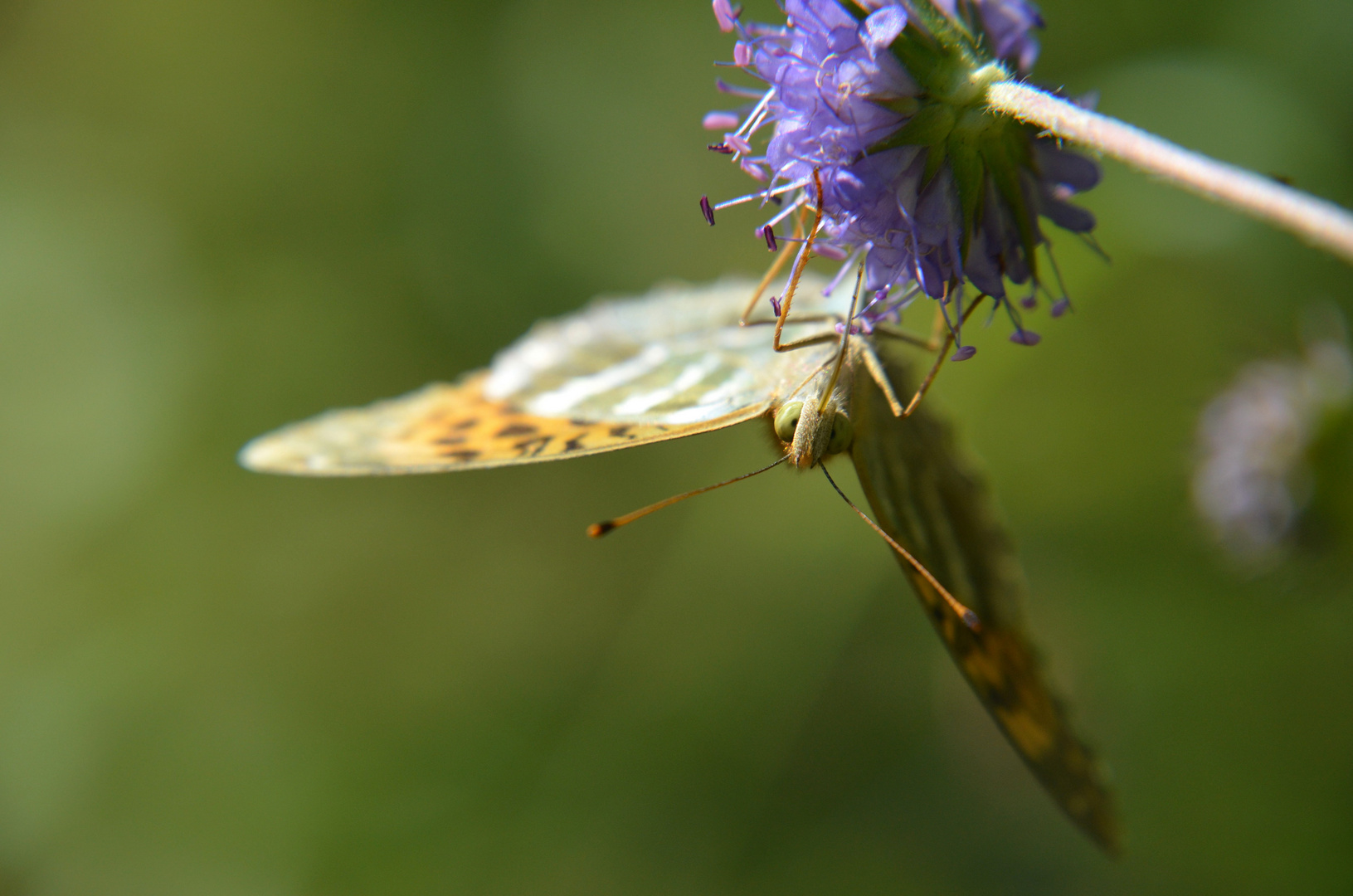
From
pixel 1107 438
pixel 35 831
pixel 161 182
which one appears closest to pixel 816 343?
pixel 1107 438

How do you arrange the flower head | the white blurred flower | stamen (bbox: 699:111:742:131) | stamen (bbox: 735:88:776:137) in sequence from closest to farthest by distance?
the flower head → stamen (bbox: 735:88:776:137) → stamen (bbox: 699:111:742:131) → the white blurred flower

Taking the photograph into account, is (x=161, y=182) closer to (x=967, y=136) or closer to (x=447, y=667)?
(x=447, y=667)

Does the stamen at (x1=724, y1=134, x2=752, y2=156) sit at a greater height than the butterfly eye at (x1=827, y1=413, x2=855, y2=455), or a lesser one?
greater

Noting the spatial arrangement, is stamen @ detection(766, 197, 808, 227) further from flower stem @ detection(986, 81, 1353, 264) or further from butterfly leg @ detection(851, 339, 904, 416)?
flower stem @ detection(986, 81, 1353, 264)

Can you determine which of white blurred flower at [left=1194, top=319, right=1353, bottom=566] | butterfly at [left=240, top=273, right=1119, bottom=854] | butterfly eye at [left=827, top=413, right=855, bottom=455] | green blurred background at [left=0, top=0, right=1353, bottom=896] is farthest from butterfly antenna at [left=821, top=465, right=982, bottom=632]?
white blurred flower at [left=1194, top=319, right=1353, bottom=566]

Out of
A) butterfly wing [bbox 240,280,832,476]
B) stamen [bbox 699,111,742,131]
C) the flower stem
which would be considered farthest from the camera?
butterfly wing [bbox 240,280,832,476]

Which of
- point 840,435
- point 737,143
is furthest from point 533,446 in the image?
point 737,143

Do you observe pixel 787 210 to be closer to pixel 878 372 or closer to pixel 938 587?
pixel 878 372
